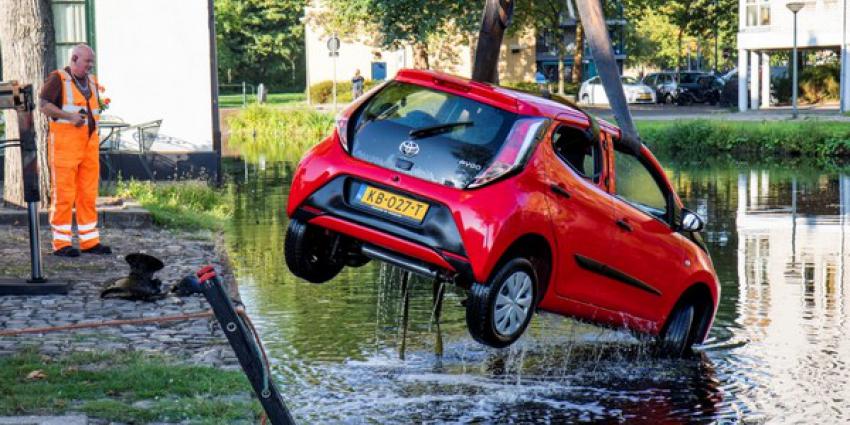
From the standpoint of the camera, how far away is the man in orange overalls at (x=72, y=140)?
13.6 meters

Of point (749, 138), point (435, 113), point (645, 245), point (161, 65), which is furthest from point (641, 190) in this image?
point (749, 138)

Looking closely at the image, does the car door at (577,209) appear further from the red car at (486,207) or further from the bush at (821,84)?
the bush at (821,84)

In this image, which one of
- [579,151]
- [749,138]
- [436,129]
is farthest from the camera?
[749,138]

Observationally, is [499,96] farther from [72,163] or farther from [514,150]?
[72,163]

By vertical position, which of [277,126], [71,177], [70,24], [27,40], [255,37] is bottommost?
[277,126]

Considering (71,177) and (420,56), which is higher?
Result: (420,56)

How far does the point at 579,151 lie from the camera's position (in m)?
9.98

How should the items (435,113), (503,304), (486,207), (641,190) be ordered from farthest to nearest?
(641,190), (435,113), (503,304), (486,207)

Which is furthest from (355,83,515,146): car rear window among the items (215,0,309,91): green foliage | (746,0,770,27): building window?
(215,0,309,91): green foliage

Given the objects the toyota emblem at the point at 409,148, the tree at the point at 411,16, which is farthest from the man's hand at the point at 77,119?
the tree at the point at 411,16

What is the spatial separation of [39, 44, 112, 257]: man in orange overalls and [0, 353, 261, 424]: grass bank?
190 inches

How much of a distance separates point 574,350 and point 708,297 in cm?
107

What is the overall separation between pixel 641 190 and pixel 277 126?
1492 inches

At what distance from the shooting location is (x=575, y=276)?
32.2 feet
